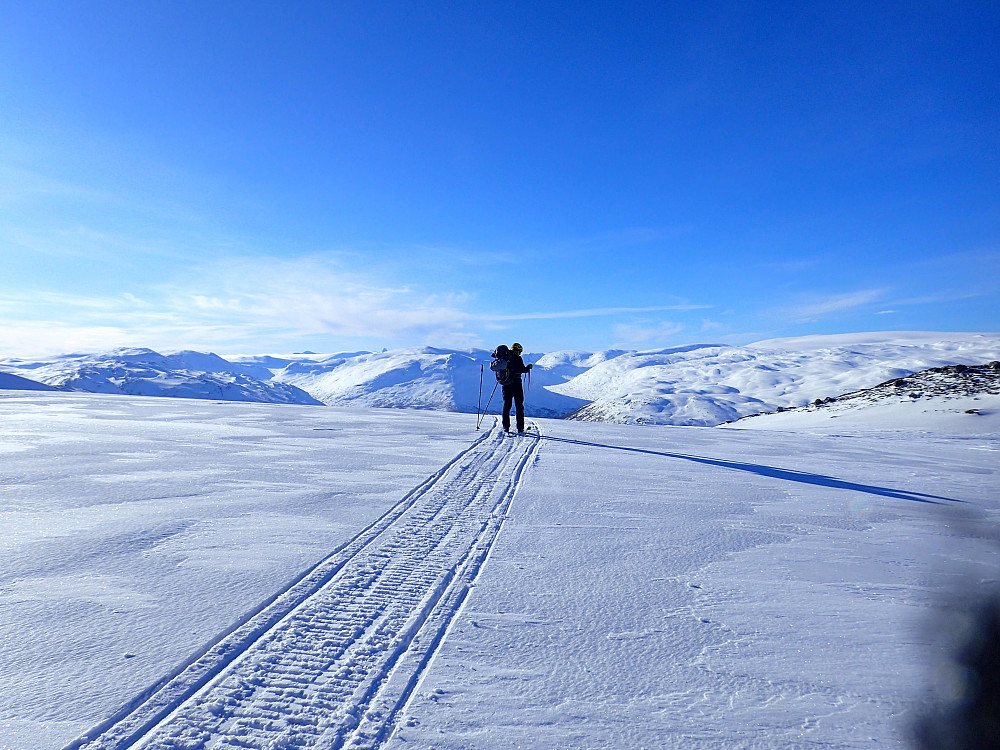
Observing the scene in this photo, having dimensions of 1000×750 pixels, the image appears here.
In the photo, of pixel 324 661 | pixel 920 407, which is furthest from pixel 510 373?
pixel 920 407

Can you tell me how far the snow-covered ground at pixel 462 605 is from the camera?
2234 mm

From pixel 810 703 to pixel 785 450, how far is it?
1000 cm

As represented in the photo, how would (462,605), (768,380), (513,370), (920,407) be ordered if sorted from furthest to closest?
(768,380)
(920,407)
(513,370)
(462,605)

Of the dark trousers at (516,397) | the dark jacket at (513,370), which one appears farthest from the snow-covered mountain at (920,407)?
the dark jacket at (513,370)

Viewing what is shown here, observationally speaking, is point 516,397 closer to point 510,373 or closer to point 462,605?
point 510,373

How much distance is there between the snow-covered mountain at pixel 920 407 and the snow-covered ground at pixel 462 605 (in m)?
12.0

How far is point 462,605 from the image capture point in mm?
3236

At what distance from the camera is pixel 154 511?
500 cm

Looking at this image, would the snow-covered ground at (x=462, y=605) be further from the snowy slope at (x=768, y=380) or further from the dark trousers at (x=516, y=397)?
the snowy slope at (x=768, y=380)

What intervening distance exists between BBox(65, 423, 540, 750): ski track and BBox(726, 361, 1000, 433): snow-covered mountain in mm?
18385

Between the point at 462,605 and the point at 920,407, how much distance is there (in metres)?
22.2

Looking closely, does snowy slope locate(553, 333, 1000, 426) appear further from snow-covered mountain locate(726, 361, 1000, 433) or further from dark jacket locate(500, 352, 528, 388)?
dark jacket locate(500, 352, 528, 388)

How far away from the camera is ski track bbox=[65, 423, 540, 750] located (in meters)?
2.12

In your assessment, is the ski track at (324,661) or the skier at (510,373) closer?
the ski track at (324,661)
